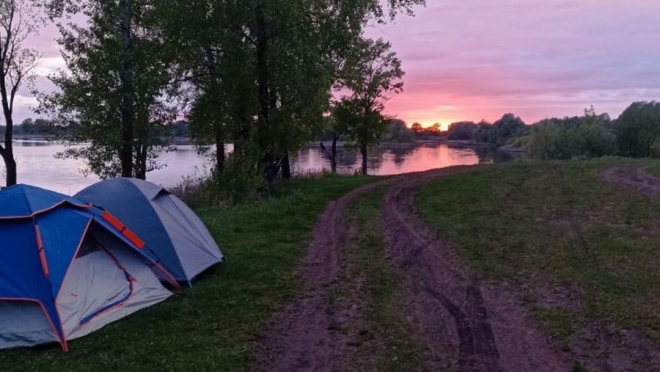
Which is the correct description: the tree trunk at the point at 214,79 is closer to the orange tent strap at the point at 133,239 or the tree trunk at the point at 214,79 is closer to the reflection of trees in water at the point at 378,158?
the orange tent strap at the point at 133,239

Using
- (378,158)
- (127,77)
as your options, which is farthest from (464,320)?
(378,158)

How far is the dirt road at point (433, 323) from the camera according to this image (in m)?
6.40

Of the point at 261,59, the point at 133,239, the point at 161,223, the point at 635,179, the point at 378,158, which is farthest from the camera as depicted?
the point at 378,158

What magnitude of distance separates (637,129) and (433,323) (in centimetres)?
5150

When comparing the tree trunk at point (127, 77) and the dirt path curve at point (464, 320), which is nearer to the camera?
the dirt path curve at point (464, 320)

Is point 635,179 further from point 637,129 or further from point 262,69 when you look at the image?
point 637,129

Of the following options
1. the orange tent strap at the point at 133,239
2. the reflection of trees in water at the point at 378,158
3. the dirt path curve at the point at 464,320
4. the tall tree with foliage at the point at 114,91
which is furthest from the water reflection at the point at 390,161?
the orange tent strap at the point at 133,239

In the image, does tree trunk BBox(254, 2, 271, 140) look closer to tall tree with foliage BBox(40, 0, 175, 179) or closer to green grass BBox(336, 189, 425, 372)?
tall tree with foliage BBox(40, 0, 175, 179)

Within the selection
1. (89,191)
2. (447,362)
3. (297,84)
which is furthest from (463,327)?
(297,84)

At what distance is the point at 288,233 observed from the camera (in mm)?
13875

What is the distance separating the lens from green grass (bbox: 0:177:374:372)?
6.42 m

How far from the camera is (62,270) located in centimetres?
745

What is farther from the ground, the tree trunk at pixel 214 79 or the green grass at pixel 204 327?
the tree trunk at pixel 214 79

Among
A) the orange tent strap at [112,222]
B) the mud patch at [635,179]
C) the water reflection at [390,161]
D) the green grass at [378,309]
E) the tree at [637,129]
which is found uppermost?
the tree at [637,129]
